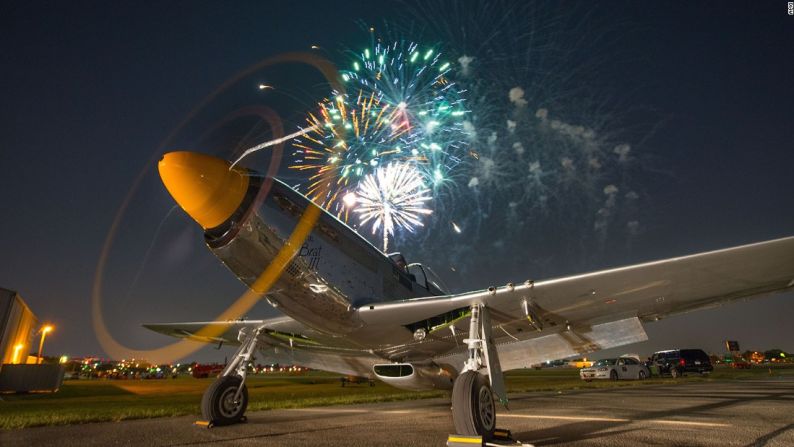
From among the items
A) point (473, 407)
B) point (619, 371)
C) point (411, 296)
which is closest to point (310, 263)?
point (411, 296)

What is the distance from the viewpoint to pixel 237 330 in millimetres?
9141

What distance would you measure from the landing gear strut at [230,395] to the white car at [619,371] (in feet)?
91.8

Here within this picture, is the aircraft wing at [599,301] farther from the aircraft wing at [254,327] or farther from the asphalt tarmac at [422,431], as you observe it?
the aircraft wing at [254,327]

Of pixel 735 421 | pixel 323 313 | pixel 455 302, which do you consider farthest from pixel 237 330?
pixel 735 421

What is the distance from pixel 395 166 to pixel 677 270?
37.2ft

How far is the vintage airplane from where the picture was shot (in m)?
4.89

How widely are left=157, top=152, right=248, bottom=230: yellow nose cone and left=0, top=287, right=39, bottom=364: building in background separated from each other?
22518mm

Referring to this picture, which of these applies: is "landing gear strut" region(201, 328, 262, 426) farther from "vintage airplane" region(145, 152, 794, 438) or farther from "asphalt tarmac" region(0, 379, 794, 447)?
"asphalt tarmac" region(0, 379, 794, 447)

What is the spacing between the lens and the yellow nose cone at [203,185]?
4914mm

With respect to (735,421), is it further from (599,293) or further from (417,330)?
(417,330)

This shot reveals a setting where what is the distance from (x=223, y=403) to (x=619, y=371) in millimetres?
29181

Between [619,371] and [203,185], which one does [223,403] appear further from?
[619,371]

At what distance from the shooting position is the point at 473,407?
4.29 m

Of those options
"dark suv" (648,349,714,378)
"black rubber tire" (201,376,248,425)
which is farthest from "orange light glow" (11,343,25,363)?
"dark suv" (648,349,714,378)
